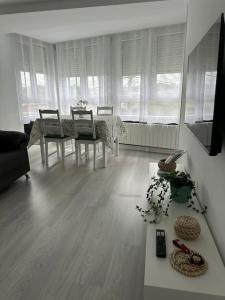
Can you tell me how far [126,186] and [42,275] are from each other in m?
1.66

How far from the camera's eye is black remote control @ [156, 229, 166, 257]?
1.13m

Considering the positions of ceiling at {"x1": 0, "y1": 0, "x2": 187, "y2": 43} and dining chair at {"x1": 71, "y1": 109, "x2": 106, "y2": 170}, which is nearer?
ceiling at {"x1": 0, "y1": 0, "x2": 187, "y2": 43}

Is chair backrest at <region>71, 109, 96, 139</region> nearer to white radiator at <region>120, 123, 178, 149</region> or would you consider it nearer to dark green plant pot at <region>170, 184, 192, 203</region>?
white radiator at <region>120, 123, 178, 149</region>

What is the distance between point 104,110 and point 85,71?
3.48ft

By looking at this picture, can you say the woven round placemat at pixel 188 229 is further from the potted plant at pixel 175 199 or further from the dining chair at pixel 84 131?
the dining chair at pixel 84 131

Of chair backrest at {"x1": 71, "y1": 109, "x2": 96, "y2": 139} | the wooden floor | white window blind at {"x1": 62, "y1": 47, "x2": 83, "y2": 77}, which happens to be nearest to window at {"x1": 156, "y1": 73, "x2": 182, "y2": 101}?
chair backrest at {"x1": 71, "y1": 109, "x2": 96, "y2": 139}

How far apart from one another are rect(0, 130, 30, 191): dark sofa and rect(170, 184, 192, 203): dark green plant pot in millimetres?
2102

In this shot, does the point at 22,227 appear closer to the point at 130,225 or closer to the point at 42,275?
the point at 42,275

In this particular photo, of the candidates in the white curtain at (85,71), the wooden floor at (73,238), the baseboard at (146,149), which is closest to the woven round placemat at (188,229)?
the wooden floor at (73,238)

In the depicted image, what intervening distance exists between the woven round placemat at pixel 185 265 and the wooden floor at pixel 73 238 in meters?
0.51

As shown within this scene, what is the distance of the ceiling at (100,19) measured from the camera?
3086 mm

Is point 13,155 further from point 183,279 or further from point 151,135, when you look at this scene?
point 151,135

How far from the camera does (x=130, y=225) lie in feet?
7.03

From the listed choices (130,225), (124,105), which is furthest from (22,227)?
(124,105)
